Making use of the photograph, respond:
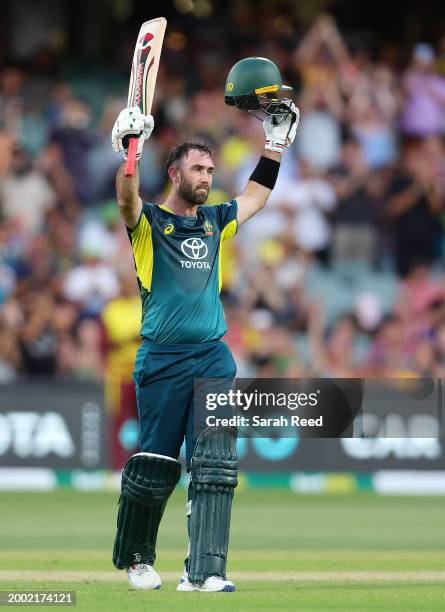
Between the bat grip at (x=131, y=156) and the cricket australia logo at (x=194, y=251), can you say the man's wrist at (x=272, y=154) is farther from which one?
the bat grip at (x=131, y=156)

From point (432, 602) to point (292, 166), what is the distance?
427 inches

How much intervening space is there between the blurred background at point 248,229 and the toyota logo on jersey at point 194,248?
7190 millimetres

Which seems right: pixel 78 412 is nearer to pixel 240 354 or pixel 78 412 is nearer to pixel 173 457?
pixel 240 354

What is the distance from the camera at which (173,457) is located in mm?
7441

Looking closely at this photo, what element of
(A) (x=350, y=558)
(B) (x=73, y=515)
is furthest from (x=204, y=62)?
(A) (x=350, y=558)

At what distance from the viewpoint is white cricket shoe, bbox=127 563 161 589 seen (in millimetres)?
7500

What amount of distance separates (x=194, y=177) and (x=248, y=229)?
9.44m

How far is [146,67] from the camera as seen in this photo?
7.64m

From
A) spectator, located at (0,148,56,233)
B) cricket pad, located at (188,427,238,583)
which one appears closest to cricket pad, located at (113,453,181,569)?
cricket pad, located at (188,427,238,583)

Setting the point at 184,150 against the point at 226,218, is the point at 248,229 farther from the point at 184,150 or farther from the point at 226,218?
the point at 184,150

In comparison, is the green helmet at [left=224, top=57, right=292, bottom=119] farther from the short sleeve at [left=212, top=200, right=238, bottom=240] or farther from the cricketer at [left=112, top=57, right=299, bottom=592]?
the short sleeve at [left=212, top=200, right=238, bottom=240]

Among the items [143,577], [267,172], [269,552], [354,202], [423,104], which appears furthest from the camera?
[423,104]

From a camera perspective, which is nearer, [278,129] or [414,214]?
[278,129]

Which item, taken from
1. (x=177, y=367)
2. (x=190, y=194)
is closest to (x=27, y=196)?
(x=190, y=194)
